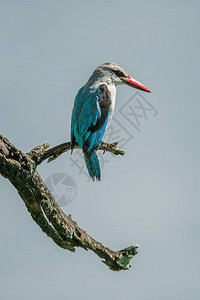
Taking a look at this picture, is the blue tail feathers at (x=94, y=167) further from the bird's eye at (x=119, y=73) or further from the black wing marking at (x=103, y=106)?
the bird's eye at (x=119, y=73)

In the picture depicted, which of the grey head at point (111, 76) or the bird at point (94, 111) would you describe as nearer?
Result: the bird at point (94, 111)

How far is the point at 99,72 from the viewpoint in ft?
18.2

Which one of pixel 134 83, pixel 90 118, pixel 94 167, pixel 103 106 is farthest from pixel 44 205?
pixel 134 83

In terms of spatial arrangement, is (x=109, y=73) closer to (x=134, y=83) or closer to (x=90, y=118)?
(x=134, y=83)

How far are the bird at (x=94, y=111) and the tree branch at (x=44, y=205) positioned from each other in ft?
1.35

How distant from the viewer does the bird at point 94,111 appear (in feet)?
16.4

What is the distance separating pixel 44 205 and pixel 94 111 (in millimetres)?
1326

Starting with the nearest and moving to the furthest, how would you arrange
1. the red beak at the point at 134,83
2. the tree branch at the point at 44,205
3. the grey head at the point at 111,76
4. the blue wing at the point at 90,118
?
the tree branch at the point at 44,205
the blue wing at the point at 90,118
the grey head at the point at 111,76
the red beak at the point at 134,83

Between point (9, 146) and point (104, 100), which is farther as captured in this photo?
point (104, 100)

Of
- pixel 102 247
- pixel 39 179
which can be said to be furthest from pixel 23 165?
pixel 102 247

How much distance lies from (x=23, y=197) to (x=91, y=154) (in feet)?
3.14

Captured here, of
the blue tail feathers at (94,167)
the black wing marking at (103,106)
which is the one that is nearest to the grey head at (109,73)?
the black wing marking at (103,106)

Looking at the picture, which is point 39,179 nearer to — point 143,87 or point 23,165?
point 23,165

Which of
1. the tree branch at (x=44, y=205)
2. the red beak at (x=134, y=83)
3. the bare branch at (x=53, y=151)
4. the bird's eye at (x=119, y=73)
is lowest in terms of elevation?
the tree branch at (x=44, y=205)
